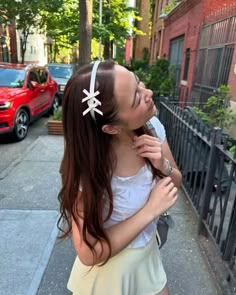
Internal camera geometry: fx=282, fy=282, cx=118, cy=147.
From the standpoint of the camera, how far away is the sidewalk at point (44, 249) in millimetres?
2180

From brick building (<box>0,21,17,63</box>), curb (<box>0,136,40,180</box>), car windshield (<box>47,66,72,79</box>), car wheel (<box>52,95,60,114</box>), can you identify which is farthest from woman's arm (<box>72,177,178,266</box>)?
brick building (<box>0,21,17,63</box>)

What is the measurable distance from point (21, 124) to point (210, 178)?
4.86m

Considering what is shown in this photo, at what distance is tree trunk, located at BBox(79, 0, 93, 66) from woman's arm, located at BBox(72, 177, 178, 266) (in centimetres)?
597

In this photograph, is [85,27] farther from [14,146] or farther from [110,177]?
[110,177]

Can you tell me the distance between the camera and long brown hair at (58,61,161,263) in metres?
0.94

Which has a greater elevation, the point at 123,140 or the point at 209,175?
the point at 123,140

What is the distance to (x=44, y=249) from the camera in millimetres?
2549

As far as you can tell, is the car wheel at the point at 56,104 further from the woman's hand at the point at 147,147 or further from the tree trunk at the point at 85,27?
the woman's hand at the point at 147,147

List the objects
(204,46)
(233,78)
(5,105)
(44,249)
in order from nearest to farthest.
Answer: (44,249) → (5,105) → (233,78) → (204,46)

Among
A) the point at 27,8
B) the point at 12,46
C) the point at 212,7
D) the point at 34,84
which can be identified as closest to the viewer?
the point at 34,84

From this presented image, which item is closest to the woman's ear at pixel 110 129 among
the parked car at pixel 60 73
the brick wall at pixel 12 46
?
the parked car at pixel 60 73

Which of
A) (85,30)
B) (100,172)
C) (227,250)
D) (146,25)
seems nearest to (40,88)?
(85,30)

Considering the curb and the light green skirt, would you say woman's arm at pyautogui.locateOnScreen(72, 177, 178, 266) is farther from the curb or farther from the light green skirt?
the curb

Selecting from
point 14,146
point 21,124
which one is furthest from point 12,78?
point 14,146
